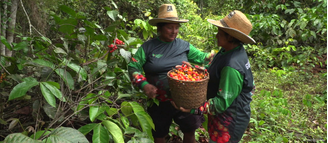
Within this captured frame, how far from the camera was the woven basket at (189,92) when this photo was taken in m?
1.37

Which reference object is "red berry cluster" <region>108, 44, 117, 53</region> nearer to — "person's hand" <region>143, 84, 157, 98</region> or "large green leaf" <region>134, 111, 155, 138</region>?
"person's hand" <region>143, 84, 157, 98</region>

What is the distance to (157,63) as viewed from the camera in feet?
5.88

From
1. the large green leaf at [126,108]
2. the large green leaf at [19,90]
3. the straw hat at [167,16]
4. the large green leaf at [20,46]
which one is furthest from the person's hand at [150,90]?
the large green leaf at [20,46]

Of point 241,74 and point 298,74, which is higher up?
point 241,74

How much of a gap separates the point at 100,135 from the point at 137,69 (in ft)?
2.23

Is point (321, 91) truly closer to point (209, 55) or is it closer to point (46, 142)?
point (209, 55)

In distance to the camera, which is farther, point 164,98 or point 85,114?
point 164,98

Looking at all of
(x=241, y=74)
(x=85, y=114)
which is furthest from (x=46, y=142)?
(x=241, y=74)

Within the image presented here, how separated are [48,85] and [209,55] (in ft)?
4.07

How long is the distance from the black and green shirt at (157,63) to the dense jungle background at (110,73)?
0.35 ft

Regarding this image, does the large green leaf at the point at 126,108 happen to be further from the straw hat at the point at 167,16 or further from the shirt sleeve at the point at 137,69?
the straw hat at the point at 167,16

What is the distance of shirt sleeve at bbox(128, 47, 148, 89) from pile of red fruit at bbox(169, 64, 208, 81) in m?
0.32

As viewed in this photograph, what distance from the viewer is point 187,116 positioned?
1.95m

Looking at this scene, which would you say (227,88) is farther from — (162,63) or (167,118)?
(167,118)
